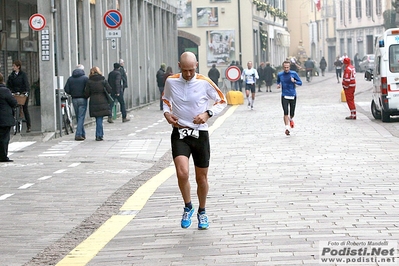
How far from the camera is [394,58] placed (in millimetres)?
26141

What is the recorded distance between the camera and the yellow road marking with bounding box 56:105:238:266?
8078 mm

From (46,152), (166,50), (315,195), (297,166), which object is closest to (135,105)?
(166,50)

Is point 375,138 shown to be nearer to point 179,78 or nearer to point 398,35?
point 398,35

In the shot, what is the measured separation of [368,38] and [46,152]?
7426 centimetres

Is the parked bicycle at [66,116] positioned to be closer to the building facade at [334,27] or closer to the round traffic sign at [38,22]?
the round traffic sign at [38,22]

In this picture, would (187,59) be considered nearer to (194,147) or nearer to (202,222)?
(194,147)

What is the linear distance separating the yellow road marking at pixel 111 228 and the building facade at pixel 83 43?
383 inches

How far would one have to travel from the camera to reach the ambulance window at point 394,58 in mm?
25959

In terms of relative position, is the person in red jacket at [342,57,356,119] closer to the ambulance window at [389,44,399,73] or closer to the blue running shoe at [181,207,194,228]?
the ambulance window at [389,44,399,73]

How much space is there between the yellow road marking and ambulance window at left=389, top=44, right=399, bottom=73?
12.8 metres

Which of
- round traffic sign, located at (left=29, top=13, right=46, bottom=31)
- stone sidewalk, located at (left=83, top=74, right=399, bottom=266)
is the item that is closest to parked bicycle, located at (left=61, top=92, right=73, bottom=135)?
round traffic sign, located at (left=29, top=13, right=46, bottom=31)

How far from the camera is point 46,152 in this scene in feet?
64.2

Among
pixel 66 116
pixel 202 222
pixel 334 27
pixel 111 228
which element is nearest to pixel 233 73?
pixel 66 116

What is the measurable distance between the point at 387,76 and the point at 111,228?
56.7 feet
